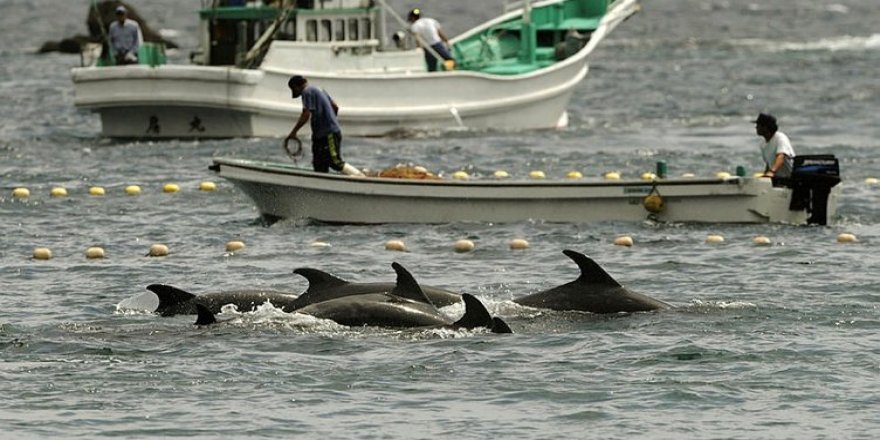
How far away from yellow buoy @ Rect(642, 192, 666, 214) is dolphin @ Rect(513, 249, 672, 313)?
559 cm

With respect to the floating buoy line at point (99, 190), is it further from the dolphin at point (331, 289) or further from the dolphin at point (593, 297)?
the dolphin at point (593, 297)

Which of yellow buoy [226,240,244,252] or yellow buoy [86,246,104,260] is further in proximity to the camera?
yellow buoy [226,240,244,252]

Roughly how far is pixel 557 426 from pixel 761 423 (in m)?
1.39

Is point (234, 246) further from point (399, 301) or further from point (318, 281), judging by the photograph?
point (399, 301)

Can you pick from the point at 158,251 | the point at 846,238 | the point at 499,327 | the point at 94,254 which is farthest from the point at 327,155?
the point at 499,327

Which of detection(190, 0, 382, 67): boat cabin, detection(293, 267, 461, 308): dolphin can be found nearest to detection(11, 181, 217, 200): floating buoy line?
detection(190, 0, 382, 67): boat cabin

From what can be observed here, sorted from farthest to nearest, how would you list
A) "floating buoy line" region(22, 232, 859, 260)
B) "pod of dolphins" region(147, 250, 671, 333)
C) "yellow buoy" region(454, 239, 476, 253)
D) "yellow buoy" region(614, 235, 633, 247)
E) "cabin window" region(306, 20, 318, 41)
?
"cabin window" region(306, 20, 318, 41) < "yellow buoy" region(614, 235, 633, 247) < "yellow buoy" region(454, 239, 476, 253) < "floating buoy line" region(22, 232, 859, 260) < "pod of dolphins" region(147, 250, 671, 333)

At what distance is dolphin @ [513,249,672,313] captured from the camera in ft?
56.2

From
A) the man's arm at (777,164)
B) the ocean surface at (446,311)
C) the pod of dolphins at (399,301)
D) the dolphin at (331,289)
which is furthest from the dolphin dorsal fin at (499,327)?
the man's arm at (777,164)

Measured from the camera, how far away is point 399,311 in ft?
54.2

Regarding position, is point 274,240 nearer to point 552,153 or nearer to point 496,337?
point 496,337

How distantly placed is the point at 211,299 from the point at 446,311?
2090 mm

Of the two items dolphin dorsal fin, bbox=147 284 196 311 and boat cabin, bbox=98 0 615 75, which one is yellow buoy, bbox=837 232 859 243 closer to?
dolphin dorsal fin, bbox=147 284 196 311

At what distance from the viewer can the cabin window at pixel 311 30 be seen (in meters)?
33.6
